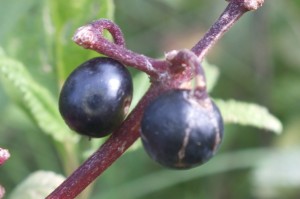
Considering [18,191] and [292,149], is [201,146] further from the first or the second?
[292,149]

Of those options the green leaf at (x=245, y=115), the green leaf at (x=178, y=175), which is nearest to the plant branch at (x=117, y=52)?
the green leaf at (x=245, y=115)

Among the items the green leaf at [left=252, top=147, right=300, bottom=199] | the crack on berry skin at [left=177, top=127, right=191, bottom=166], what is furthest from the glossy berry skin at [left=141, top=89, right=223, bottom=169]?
the green leaf at [left=252, top=147, right=300, bottom=199]

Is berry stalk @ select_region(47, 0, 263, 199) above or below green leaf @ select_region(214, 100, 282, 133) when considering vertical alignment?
above

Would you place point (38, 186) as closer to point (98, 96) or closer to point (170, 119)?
point (98, 96)

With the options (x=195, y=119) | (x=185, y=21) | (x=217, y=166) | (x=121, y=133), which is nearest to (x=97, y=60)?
(x=121, y=133)

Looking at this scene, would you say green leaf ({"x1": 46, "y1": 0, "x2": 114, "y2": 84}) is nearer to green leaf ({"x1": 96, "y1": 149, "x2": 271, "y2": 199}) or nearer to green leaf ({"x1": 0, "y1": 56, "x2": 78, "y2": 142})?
green leaf ({"x1": 0, "y1": 56, "x2": 78, "y2": 142})

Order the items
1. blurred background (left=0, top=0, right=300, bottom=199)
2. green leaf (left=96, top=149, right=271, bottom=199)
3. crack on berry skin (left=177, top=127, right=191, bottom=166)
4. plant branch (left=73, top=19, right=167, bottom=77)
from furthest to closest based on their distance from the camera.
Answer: green leaf (left=96, top=149, right=271, bottom=199), blurred background (left=0, top=0, right=300, bottom=199), plant branch (left=73, top=19, right=167, bottom=77), crack on berry skin (left=177, top=127, right=191, bottom=166)

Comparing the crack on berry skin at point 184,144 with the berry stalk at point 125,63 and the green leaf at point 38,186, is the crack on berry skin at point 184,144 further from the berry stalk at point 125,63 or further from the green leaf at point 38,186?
the green leaf at point 38,186
